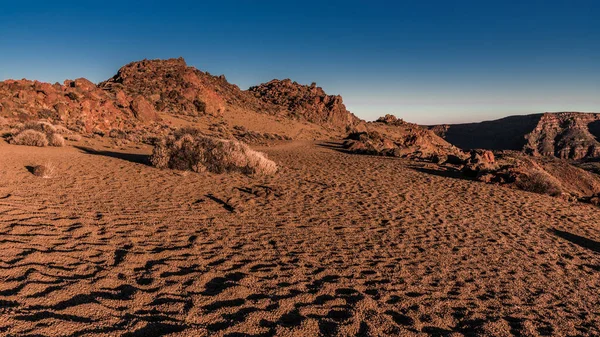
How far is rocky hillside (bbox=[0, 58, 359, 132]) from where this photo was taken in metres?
20.7

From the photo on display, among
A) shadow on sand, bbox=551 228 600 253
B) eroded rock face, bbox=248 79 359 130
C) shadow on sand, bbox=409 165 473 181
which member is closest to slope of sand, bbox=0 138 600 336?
shadow on sand, bbox=551 228 600 253

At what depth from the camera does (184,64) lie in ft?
149

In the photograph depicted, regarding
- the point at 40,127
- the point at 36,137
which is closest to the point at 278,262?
the point at 36,137

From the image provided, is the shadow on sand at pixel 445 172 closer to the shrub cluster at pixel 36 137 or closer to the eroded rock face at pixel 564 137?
the shrub cluster at pixel 36 137

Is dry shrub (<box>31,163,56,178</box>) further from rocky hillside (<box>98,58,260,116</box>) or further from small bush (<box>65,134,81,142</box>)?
rocky hillside (<box>98,58,260,116</box>)

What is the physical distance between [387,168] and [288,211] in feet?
29.8

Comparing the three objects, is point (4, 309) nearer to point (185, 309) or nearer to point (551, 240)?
point (185, 309)

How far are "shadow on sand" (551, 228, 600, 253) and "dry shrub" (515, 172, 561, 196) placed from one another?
4.98 metres

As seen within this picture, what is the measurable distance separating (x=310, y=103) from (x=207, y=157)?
3777 centimetres

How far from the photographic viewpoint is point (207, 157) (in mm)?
12297

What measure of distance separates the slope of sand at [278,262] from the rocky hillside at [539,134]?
53715 mm

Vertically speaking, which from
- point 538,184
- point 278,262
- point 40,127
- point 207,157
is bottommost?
point 278,262

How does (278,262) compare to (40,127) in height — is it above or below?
below

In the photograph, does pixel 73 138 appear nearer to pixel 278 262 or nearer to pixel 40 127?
pixel 40 127
